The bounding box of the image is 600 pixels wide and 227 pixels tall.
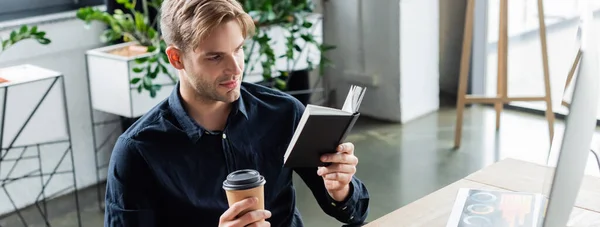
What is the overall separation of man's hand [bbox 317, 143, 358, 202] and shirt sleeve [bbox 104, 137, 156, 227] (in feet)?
1.16

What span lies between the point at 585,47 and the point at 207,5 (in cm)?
90

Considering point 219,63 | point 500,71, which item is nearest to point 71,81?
point 500,71

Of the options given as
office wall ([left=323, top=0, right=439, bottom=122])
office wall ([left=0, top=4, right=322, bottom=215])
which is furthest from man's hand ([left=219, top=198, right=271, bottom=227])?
office wall ([left=323, top=0, right=439, bottom=122])

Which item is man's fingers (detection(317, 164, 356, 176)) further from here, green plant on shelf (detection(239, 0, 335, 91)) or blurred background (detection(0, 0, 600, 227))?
green plant on shelf (detection(239, 0, 335, 91))

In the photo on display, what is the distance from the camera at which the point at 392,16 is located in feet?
14.6

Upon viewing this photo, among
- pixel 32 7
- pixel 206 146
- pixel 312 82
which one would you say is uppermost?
pixel 32 7

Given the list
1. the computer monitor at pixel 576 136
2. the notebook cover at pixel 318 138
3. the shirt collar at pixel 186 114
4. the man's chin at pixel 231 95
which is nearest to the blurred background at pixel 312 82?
the shirt collar at pixel 186 114

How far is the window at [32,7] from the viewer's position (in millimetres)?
3494

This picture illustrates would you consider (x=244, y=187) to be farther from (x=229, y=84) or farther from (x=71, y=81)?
(x=71, y=81)

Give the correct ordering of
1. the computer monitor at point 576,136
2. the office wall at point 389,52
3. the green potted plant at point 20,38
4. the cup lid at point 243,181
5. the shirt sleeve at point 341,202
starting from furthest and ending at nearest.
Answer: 1. the office wall at point 389,52
2. the green potted plant at point 20,38
3. the shirt sleeve at point 341,202
4. the cup lid at point 243,181
5. the computer monitor at point 576,136

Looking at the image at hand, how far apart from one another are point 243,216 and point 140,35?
2.28 m

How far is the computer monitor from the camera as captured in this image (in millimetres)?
930

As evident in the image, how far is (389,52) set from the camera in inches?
179

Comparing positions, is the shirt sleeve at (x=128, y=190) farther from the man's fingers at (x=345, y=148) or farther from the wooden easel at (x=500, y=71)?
the wooden easel at (x=500, y=71)
